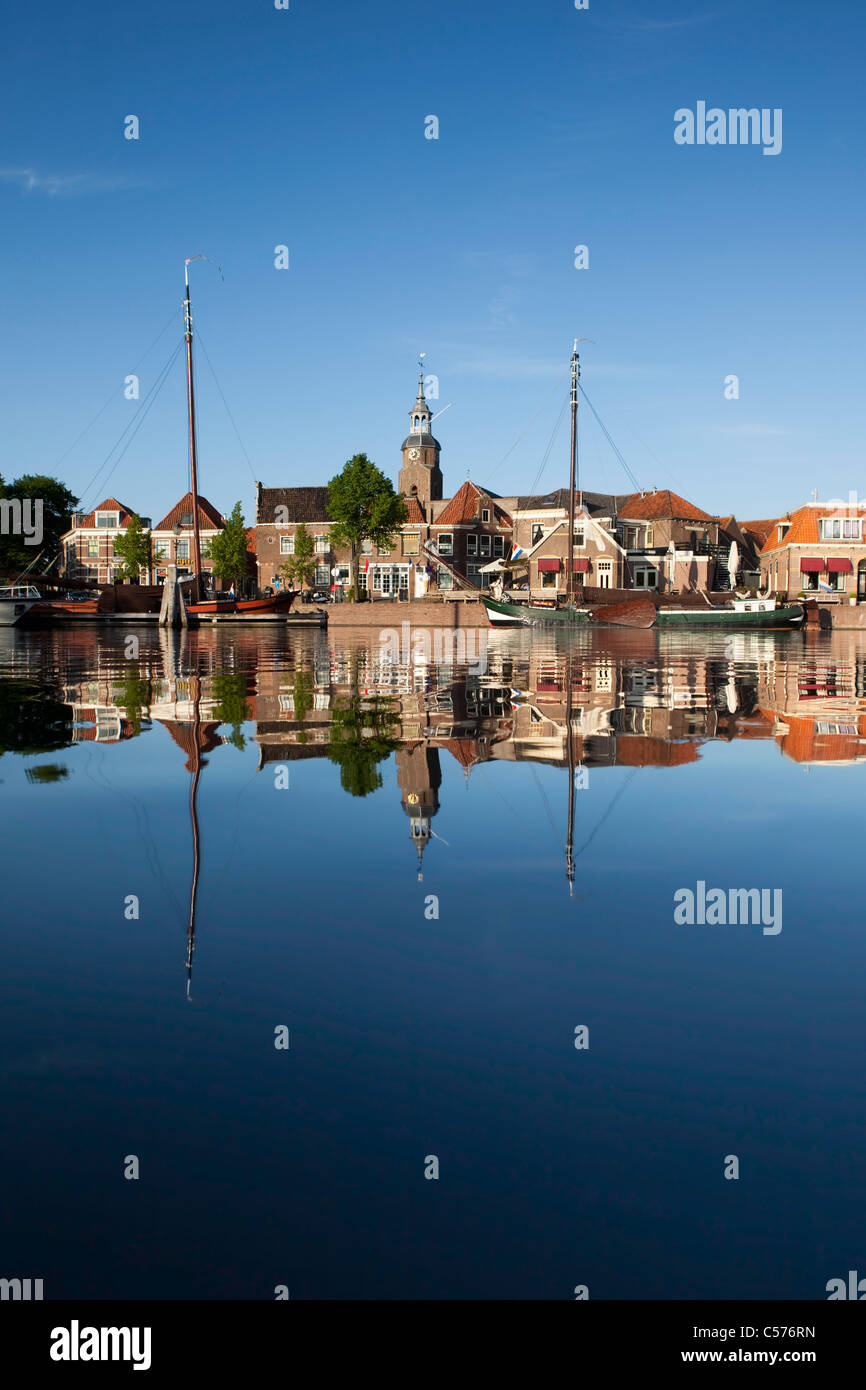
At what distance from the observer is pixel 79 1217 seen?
83.7 inches

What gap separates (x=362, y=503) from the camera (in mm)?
77125

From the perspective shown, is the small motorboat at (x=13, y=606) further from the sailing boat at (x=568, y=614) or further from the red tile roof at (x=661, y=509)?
the red tile roof at (x=661, y=509)

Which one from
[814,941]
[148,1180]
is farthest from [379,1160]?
[814,941]

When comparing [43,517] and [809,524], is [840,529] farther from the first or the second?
[43,517]

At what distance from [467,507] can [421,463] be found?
337 inches

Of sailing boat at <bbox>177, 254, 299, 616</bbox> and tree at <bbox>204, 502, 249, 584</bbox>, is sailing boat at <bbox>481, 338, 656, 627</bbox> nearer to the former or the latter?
sailing boat at <bbox>177, 254, 299, 616</bbox>

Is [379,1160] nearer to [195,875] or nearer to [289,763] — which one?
[195,875]

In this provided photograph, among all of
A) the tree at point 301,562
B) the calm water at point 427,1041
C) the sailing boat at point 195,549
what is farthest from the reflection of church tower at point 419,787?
the tree at point 301,562

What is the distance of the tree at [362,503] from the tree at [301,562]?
11730 millimetres

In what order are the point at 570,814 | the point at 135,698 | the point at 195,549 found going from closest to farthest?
the point at 570,814
the point at 135,698
the point at 195,549

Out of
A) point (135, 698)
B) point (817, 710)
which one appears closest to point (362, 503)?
point (135, 698)

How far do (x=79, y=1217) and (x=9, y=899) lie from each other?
234 centimetres

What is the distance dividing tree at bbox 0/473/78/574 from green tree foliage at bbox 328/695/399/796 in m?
86.6

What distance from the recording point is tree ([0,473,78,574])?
91.1m
